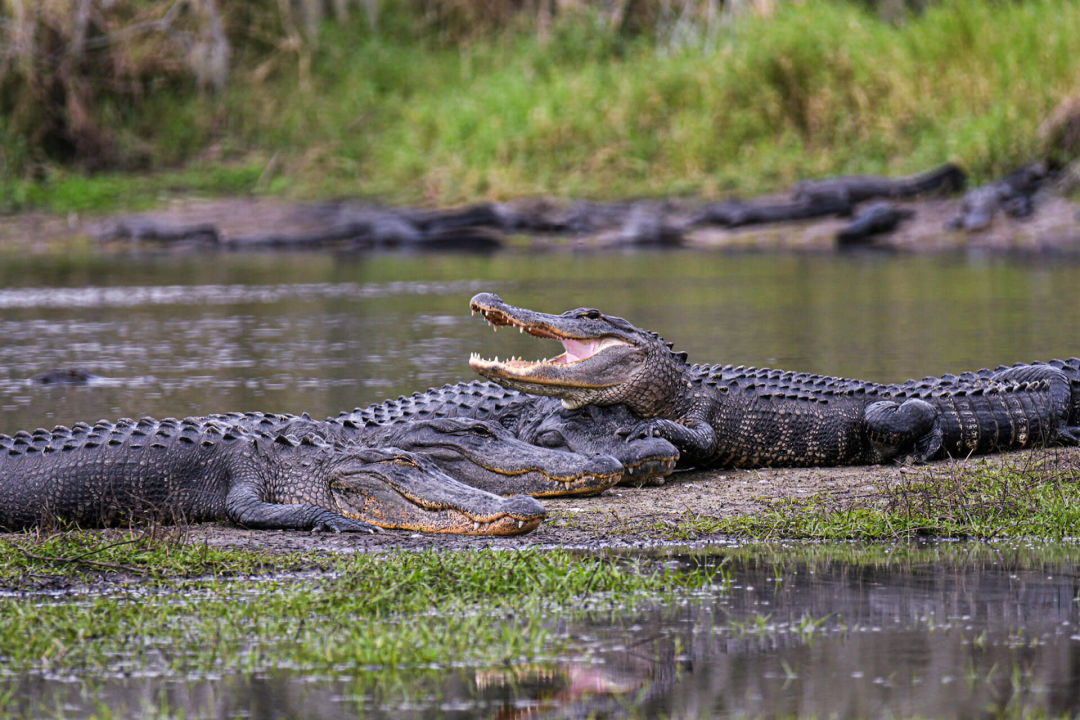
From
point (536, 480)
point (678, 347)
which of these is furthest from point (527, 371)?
point (678, 347)

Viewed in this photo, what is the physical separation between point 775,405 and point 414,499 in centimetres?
233

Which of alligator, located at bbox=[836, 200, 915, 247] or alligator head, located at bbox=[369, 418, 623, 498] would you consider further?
alligator, located at bbox=[836, 200, 915, 247]

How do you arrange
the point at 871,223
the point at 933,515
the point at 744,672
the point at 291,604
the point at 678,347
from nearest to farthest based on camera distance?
1. the point at 744,672
2. the point at 291,604
3. the point at 933,515
4. the point at 678,347
5. the point at 871,223

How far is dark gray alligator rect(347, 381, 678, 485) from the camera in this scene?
6786 millimetres

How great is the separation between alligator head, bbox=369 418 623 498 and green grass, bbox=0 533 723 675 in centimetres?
119

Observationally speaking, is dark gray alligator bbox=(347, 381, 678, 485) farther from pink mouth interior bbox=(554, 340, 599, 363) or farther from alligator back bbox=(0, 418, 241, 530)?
alligator back bbox=(0, 418, 241, 530)

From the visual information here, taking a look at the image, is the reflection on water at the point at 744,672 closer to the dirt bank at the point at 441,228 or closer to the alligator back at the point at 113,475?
the alligator back at the point at 113,475

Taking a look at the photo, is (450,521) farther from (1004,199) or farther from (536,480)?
(1004,199)

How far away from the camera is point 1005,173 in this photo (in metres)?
21.4

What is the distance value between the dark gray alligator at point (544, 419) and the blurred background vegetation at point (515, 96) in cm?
1564

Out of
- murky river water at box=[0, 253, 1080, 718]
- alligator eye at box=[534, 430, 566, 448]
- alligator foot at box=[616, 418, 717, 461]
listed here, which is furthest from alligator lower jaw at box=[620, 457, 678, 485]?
murky river water at box=[0, 253, 1080, 718]

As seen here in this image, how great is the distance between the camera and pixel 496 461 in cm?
627

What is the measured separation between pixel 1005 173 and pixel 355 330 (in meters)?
11.8

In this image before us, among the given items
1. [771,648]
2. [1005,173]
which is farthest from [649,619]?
[1005,173]
